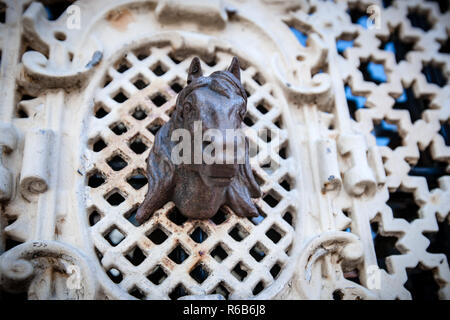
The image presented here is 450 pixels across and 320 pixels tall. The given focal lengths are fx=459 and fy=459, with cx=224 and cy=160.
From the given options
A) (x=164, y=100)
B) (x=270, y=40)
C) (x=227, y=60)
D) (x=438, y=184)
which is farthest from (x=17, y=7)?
(x=438, y=184)

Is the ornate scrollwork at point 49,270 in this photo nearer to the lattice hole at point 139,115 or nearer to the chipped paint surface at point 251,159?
the chipped paint surface at point 251,159


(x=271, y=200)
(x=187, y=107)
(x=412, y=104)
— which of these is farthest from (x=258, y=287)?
(x=412, y=104)

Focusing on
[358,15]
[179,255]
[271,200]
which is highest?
[358,15]

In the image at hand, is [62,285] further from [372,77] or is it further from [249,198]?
[372,77]

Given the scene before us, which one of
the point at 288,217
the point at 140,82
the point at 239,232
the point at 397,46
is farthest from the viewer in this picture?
the point at 397,46

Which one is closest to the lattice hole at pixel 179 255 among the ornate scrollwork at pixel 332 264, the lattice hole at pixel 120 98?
the ornate scrollwork at pixel 332 264

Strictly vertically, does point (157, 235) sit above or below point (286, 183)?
below

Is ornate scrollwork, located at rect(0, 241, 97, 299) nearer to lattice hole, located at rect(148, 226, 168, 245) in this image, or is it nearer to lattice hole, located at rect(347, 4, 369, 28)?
lattice hole, located at rect(148, 226, 168, 245)

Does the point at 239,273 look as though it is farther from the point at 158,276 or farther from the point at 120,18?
the point at 120,18
